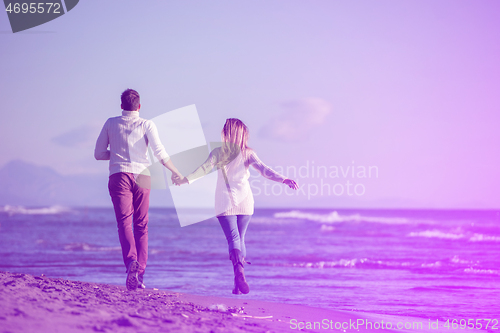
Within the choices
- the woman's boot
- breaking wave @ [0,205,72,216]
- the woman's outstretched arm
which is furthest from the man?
breaking wave @ [0,205,72,216]

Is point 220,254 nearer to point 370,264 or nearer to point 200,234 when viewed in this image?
point 370,264

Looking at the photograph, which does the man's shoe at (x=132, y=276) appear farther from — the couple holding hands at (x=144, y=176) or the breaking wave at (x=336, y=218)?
the breaking wave at (x=336, y=218)

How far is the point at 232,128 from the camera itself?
3.81 metres

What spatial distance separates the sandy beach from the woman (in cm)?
62

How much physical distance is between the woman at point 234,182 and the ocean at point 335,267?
6.68 ft

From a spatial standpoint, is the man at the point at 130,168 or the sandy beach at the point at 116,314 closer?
the sandy beach at the point at 116,314

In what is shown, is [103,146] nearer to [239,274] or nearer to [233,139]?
[233,139]

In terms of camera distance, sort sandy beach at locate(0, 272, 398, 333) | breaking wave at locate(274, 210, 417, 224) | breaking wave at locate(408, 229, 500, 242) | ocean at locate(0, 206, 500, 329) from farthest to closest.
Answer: breaking wave at locate(274, 210, 417, 224), breaking wave at locate(408, 229, 500, 242), ocean at locate(0, 206, 500, 329), sandy beach at locate(0, 272, 398, 333)

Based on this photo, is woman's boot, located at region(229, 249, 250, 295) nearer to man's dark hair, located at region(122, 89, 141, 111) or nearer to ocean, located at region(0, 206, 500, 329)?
man's dark hair, located at region(122, 89, 141, 111)

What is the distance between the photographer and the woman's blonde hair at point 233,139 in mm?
3780

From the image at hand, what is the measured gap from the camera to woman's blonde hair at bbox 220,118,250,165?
12.4 feet

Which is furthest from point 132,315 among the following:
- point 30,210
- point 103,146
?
point 30,210

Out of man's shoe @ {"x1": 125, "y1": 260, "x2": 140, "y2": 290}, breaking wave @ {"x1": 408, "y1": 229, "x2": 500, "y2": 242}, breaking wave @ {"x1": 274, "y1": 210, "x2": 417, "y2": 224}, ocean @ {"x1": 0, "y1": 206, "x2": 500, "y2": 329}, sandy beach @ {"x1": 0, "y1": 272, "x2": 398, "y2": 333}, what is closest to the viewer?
sandy beach @ {"x1": 0, "y1": 272, "x2": 398, "y2": 333}

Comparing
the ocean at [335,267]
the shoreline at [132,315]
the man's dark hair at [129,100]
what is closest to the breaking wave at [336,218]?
the ocean at [335,267]
